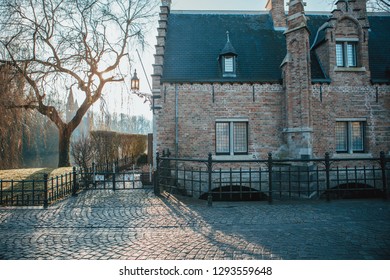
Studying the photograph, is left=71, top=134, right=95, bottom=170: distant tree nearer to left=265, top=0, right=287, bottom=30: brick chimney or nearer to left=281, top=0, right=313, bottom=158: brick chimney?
left=281, top=0, right=313, bottom=158: brick chimney

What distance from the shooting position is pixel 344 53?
34.0 feet

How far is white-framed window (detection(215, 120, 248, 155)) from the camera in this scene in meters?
10.4

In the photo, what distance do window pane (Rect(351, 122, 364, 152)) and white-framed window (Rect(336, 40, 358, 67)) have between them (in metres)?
2.77

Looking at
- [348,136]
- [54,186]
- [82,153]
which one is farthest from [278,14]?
[54,186]

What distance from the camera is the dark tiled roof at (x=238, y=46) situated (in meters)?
10.6

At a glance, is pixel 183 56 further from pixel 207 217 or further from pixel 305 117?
pixel 207 217

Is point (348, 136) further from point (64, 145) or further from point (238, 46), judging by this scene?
point (64, 145)

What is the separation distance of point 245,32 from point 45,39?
38.0 ft

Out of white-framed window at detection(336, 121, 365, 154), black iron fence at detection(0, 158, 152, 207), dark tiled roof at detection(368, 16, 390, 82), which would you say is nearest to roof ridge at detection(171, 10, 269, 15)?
dark tiled roof at detection(368, 16, 390, 82)

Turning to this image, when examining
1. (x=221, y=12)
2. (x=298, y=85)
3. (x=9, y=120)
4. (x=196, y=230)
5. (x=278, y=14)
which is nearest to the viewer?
(x=196, y=230)

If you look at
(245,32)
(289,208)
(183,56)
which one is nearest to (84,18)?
(183,56)

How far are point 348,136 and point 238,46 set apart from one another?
6.77 meters

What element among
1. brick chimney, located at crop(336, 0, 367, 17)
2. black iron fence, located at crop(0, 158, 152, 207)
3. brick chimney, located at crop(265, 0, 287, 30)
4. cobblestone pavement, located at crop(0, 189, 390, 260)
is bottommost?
cobblestone pavement, located at crop(0, 189, 390, 260)

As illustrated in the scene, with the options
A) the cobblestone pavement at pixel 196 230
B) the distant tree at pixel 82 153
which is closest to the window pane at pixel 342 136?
the cobblestone pavement at pixel 196 230
